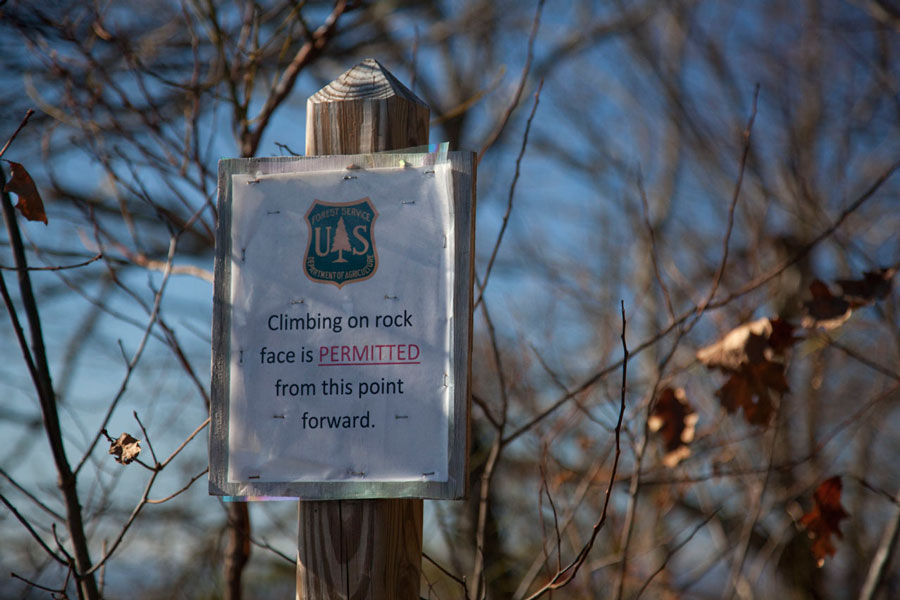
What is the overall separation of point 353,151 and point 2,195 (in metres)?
0.86

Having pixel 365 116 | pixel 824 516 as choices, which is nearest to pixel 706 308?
pixel 824 516

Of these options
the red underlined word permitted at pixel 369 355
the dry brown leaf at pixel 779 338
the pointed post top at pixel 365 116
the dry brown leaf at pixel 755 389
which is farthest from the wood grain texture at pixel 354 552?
the dry brown leaf at pixel 779 338

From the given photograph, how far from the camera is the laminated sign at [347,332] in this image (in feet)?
4.87

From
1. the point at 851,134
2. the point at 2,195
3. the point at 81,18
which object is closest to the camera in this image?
the point at 2,195

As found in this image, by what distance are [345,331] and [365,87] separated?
1.73ft

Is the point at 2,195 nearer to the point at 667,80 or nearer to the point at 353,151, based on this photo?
the point at 353,151

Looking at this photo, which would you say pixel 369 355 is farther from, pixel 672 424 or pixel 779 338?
pixel 779 338

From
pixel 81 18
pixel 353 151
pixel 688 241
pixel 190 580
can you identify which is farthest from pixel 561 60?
pixel 353 151

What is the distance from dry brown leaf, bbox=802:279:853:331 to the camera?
8.64ft

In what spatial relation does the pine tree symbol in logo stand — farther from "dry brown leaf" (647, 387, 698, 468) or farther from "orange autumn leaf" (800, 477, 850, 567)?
"orange autumn leaf" (800, 477, 850, 567)

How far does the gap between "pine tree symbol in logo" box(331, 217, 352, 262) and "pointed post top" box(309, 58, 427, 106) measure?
0.29 meters

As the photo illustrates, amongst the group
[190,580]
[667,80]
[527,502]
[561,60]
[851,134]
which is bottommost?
[190,580]

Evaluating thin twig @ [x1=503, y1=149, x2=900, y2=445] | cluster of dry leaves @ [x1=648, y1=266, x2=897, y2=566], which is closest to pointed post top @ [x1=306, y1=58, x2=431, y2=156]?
thin twig @ [x1=503, y1=149, x2=900, y2=445]

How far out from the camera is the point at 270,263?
161cm
